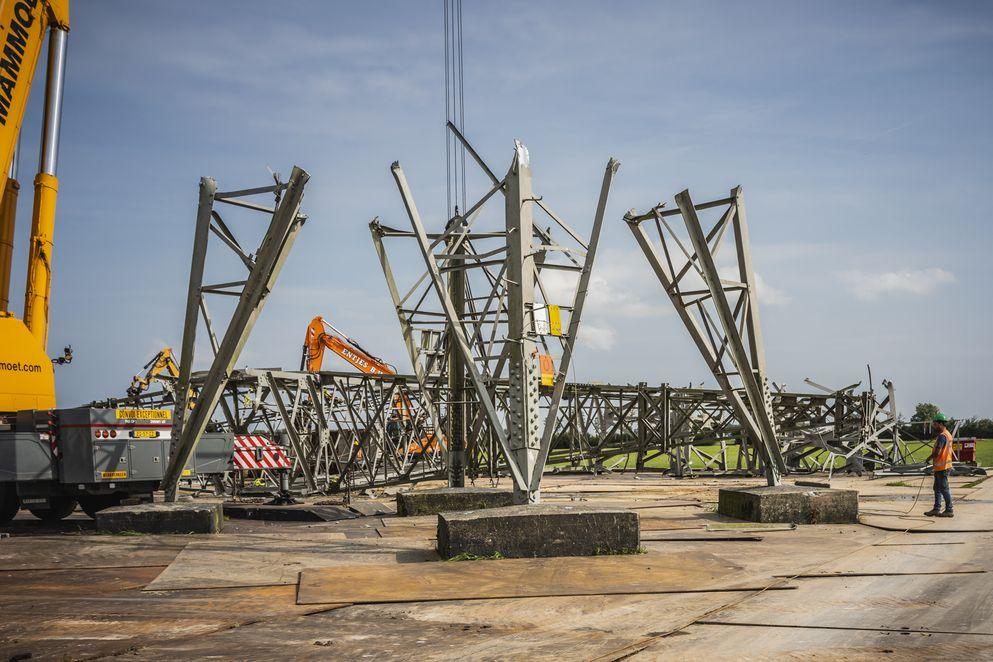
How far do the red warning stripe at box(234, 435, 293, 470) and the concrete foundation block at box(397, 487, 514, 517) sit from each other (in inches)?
265

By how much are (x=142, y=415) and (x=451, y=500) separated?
5970 mm

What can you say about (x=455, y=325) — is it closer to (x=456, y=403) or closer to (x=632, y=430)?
(x=456, y=403)

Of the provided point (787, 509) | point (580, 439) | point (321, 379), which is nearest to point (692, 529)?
point (787, 509)

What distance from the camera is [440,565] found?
955cm

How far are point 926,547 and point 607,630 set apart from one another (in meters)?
6.01

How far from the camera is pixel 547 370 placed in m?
12.4

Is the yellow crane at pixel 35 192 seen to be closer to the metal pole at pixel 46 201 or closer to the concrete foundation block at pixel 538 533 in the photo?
the metal pole at pixel 46 201

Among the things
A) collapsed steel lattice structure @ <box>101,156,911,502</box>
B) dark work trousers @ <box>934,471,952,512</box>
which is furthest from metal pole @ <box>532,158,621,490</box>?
dark work trousers @ <box>934,471,952,512</box>

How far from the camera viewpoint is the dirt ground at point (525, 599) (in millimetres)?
5984

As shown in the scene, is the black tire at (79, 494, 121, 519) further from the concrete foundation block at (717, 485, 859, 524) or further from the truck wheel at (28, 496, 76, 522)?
the concrete foundation block at (717, 485, 859, 524)

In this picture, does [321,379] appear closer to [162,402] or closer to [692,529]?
[162,402]

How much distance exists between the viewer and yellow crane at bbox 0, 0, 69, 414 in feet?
52.2

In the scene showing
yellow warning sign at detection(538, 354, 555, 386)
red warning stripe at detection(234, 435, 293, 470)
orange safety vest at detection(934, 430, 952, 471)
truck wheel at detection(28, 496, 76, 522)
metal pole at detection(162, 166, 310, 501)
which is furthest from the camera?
red warning stripe at detection(234, 435, 293, 470)

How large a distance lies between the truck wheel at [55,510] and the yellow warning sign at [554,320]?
1059cm
